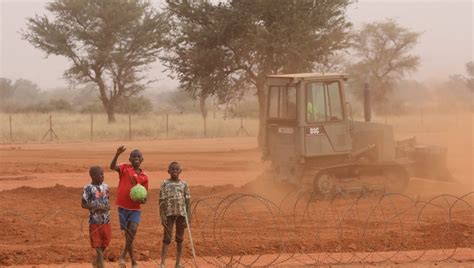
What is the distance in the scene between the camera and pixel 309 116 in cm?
1677

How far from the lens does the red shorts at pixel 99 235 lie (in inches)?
405

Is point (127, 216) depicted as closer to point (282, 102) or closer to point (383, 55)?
point (282, 102)

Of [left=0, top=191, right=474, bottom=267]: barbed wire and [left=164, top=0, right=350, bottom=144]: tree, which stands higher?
[left=164, top=0, right=350, bottom=144]: tree

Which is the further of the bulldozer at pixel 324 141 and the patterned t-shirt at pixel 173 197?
the bulldozer at pixel 324 141

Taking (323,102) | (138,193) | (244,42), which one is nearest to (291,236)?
(138,193)

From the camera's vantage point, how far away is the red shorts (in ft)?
33.8

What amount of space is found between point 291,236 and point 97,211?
3.81 m

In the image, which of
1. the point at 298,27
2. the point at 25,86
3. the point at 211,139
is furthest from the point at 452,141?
the point at 25,86

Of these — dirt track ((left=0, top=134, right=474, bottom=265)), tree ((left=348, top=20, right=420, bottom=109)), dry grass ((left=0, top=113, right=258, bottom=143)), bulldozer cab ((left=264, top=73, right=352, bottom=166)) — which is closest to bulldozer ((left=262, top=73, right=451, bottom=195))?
bulldozer cab ((left=264, top=73, right=352, bottom=166))

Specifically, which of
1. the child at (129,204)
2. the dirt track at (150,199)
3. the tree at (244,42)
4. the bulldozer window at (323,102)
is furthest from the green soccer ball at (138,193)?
the tree at (244,42)

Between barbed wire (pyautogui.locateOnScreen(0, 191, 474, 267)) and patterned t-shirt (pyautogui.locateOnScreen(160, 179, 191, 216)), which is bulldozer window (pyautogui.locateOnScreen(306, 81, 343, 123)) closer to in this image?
barbed wire (pyautogui.locateOnScreen(0, 191, 474, 267))

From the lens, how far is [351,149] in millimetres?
17359

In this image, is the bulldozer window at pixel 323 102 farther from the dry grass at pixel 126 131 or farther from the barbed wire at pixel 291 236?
the dry grass at pixel 126 131

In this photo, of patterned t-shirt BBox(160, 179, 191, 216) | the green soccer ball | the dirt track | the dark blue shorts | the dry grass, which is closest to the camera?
the green soccer ball
